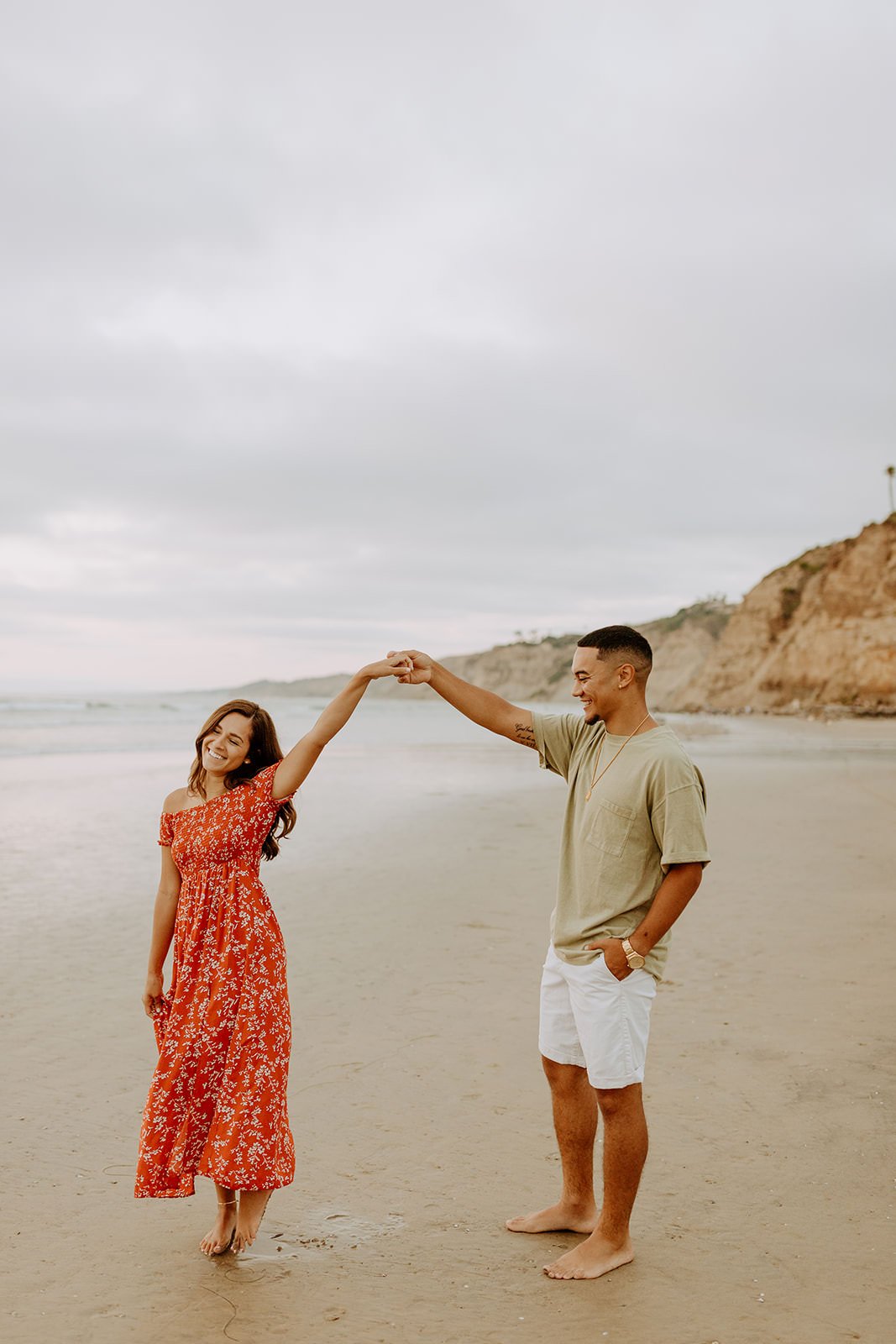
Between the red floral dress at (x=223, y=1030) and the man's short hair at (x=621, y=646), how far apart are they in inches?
48.3

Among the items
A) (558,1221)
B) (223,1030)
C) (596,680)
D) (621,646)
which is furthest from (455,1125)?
(621,646)

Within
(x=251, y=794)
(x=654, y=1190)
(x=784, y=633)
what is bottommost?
(x=654, y=1190)

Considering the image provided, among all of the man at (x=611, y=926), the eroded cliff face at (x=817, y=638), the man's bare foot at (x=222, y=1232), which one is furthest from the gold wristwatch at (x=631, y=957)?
the eroded cliff face at (x=817, y=638)

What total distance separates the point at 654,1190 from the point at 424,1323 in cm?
122

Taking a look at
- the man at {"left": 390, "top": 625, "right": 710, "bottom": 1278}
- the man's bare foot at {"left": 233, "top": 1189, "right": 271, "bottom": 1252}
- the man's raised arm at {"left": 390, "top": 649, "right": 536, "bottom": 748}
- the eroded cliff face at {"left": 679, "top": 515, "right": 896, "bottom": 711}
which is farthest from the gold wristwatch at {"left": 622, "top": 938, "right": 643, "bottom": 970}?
the eroded cliff face at {"left": 679, "top": 515, "right": 896, "bottom": 711}

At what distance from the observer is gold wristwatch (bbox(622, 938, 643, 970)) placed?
10.8 ft

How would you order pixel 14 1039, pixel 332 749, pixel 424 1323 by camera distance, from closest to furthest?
pixel 424 1323
pixel 14 1039
pixel 332 749

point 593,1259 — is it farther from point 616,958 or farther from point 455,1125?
point 455,1125

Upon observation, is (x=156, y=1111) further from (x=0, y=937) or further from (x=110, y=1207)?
(x=0, y=937)

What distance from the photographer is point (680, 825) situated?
3283mm

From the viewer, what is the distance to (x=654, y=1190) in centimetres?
394

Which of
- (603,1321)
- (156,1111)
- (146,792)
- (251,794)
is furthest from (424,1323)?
(146,792)

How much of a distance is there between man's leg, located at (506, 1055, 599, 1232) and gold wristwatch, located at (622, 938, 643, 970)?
507 mm

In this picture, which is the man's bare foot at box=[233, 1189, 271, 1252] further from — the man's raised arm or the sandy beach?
the man's raised arm
